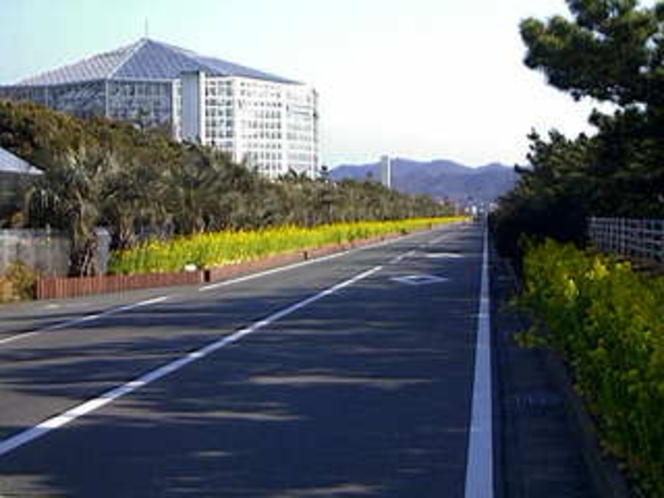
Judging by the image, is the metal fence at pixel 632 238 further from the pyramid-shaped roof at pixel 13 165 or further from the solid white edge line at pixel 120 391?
the pyramid-shaped roof at pixel 13 165

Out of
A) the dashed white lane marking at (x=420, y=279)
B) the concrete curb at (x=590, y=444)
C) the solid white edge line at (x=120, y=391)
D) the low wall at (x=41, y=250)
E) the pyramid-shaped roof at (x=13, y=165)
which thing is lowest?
the dashed white lane marking at (x=420, y=279)

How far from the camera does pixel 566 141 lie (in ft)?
199

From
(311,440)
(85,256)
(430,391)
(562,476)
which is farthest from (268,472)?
(85,256)

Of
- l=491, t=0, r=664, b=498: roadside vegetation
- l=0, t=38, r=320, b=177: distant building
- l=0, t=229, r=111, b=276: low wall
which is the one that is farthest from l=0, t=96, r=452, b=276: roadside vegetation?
l=0, t=38, r=320, b=177: distant building

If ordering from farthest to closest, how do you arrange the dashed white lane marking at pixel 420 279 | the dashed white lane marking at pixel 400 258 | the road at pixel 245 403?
1. the dashed white lane marking at pixel 400 258
2. the dashed white lane marking at pixel 420 279
3. the road at pixel 245 403

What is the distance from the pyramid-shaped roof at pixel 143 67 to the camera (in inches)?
4380

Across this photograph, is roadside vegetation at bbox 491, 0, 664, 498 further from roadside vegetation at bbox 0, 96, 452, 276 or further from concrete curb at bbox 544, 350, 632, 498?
roadside vegetation at bbox 0, 96, 452, 276

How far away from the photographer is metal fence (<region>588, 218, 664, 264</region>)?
24016 mm

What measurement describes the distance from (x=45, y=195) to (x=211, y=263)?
749cm

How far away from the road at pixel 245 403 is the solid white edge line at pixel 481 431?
0.08 ft

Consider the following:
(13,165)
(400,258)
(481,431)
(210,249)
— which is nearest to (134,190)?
(210,249)

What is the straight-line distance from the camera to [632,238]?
2808cm

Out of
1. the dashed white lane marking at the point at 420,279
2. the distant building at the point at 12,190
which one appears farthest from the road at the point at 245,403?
the distant building at the point at 12,190

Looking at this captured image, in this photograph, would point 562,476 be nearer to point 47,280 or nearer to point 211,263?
point 47,280
